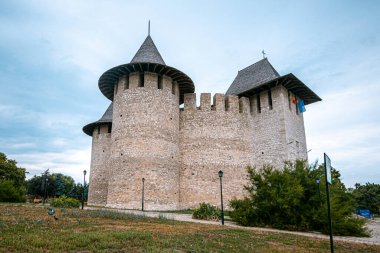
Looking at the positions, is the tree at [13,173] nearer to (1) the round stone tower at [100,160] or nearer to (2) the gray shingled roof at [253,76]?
(1) the round stone tower at [100,160]

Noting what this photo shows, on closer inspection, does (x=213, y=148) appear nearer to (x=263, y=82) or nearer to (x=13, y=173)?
(x=263, y=82)

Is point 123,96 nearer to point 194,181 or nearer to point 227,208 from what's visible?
point 194,181

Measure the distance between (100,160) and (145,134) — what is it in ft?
22.0

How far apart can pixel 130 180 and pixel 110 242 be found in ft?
39.1

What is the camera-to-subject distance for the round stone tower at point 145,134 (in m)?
17.7

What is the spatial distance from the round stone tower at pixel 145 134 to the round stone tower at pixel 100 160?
3992mm

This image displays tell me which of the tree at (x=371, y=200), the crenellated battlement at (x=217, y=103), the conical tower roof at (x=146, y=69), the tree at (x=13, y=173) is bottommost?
the tree at (x=371, y=200)

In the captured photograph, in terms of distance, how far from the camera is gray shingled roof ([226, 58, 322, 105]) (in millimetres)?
21275

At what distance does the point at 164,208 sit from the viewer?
17891 millimetres

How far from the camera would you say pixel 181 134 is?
21328 millimetres

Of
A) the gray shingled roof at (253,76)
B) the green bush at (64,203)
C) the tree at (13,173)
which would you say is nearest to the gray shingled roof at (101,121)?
the tree at (13,173)

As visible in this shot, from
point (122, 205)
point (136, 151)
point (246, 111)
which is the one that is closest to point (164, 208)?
point (122, 205)

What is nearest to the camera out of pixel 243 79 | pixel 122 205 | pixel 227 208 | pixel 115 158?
pixel 122 205

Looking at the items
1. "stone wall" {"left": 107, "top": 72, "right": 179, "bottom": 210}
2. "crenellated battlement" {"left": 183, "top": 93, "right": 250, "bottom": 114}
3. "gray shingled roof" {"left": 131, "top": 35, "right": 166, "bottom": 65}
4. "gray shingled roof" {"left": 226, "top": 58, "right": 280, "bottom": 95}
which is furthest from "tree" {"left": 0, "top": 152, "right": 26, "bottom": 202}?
"gray shingled roof" {"left": 226, "top": 58, "right": 280, "bottom": 95}
